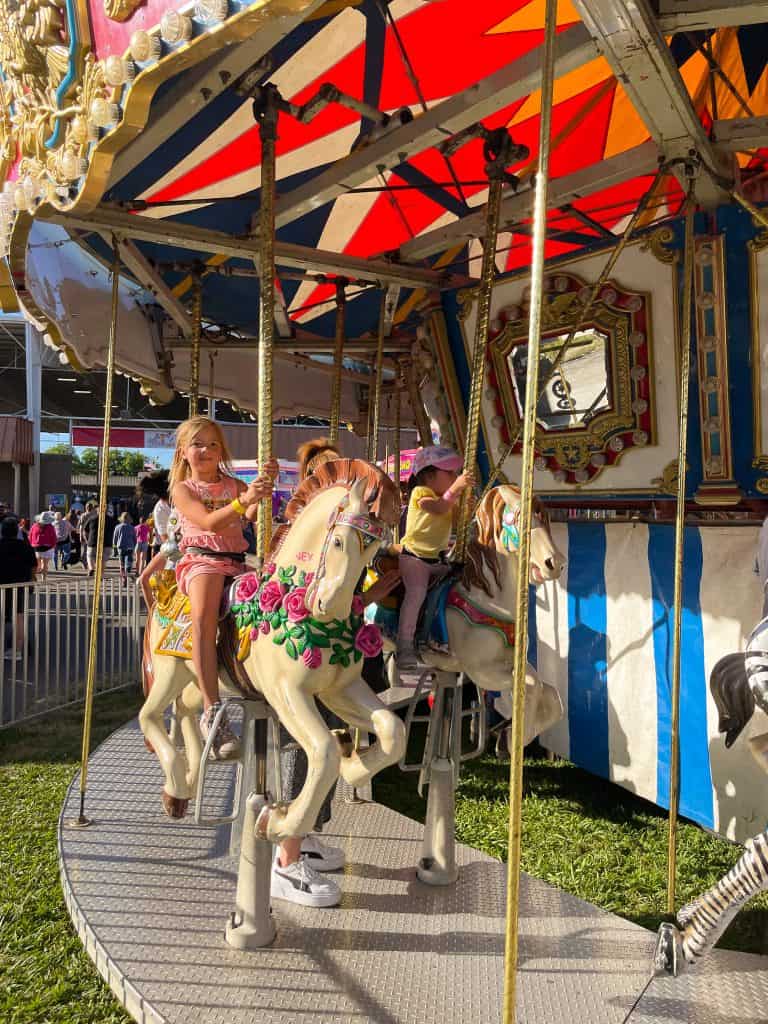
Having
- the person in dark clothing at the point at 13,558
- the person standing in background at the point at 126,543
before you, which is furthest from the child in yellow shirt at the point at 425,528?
the person standing in background at the point at 126,543

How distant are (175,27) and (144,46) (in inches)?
4.4

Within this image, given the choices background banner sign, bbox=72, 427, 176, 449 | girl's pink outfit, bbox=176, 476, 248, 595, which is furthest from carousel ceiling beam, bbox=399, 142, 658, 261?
background banner sign, bbox=72, 427, 176, 449

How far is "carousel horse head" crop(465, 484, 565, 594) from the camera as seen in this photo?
2.66 meters

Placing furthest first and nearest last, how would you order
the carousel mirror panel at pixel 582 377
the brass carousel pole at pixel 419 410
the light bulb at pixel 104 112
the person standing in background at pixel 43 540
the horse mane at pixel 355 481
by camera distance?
1. the person standing in background at pixel 43 540
2. the brass carousel pole at pixel 419 410
3. the carousel mirror panel at pixel 582 377
4. the horse mane at pixel 355 481
5. the light bulb at pixel 104 112

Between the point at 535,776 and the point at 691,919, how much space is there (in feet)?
8.20

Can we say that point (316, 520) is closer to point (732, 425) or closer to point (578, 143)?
point (732, 425)

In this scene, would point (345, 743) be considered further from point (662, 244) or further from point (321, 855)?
point (662, 244)

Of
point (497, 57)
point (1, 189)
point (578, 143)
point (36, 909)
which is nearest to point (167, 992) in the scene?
point (36, 909)

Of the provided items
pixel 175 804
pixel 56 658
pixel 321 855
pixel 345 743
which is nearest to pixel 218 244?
pixel 345 743

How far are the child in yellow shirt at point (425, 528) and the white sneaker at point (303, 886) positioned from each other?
83 cm

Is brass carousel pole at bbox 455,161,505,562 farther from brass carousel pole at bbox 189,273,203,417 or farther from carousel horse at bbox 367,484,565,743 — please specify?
brass carousel pole at bbox 189,273,203,417

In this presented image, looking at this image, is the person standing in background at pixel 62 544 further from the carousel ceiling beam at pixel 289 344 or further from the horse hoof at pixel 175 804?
the horse hoof at pixel 175 804

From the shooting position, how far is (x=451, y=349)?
4.68 metres

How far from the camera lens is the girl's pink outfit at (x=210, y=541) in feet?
8.68
